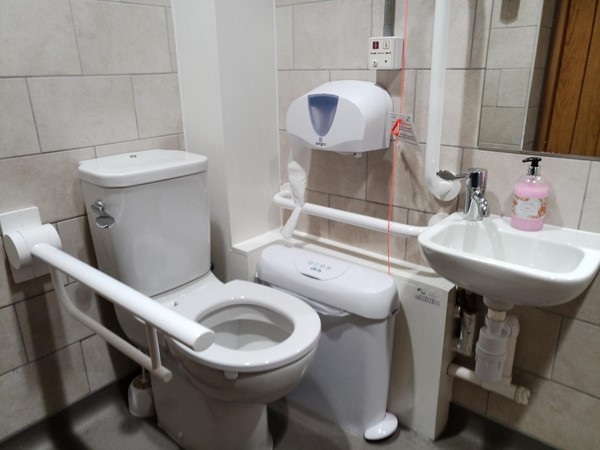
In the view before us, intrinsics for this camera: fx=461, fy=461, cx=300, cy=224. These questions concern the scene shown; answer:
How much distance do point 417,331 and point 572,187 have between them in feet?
1.94

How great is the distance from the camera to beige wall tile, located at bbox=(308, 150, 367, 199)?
1561mm

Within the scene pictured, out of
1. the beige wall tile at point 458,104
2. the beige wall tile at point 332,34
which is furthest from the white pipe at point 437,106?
the beige wall tile at point 332,34

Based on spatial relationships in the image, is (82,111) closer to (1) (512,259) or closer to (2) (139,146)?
(2) (139,146)

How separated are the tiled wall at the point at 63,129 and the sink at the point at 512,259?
3.50 feet

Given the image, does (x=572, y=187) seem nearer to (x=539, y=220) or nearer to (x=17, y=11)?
(x=539, y=220)

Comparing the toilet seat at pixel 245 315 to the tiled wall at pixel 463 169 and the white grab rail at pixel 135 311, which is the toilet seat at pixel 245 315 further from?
the tiled wall at pixel 463 169

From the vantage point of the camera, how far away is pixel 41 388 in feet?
4.89

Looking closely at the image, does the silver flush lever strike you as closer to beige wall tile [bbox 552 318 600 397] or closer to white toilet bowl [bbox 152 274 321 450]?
white toilet bowl [bbox 152 274 321 450]

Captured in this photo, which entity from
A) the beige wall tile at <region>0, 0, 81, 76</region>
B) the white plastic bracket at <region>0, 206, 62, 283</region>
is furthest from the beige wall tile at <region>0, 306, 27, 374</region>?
the beige wall tile at <region>0, 0, 81, 76</region>

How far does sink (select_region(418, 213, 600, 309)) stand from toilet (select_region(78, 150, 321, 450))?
1.33ft

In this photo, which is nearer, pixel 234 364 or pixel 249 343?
pixel 234 364

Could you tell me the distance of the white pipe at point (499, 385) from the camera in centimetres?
135

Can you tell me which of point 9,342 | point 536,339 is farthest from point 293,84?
point 9,342

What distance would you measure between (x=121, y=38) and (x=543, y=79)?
4.13ft
